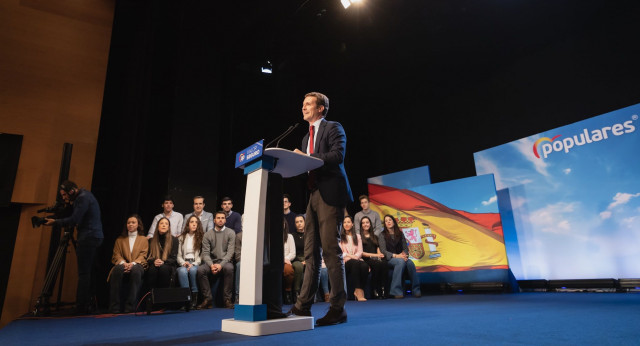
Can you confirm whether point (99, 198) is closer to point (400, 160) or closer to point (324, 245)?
point (324, 245)

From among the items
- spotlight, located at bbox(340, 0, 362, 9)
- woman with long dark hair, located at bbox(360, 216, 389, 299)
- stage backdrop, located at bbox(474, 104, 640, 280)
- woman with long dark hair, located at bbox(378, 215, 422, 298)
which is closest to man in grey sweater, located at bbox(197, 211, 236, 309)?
woman with long dark hair, located at bbox(360, 216, 389, 299)

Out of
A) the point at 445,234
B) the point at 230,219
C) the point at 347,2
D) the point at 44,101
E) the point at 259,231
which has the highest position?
the point at 347,2

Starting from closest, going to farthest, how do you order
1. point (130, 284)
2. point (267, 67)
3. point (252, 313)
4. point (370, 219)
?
point (252, 313)
point (130, 284)
point (370, 219)
point (267, 67)

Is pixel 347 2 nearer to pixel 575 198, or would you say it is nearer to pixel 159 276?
pixel 575 198

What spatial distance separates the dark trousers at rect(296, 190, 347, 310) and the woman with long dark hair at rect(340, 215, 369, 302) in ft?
8.73

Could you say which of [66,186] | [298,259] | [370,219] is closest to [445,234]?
[370,219]

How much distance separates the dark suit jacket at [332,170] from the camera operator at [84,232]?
2.86m

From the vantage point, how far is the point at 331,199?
2100 mm

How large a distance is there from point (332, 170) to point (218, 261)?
278 centimetres

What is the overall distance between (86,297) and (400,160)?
17.3 feet

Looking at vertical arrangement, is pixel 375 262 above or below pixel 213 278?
above

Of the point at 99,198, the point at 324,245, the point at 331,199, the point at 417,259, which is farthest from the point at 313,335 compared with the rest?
the point at 99,198

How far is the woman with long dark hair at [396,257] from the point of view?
496 centimetres

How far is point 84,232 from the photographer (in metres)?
A: 3.68
